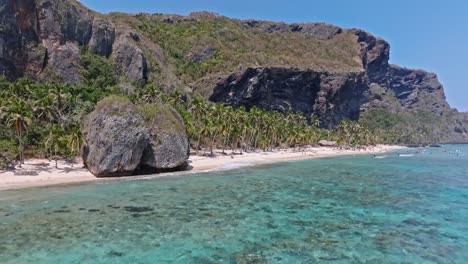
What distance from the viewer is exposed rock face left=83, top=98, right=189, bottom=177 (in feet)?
156

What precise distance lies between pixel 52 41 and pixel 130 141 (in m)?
74.2

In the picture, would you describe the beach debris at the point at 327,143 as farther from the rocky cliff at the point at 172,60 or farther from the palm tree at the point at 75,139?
the palm tree at the point at 75,139

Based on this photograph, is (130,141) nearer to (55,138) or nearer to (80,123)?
(55,138)

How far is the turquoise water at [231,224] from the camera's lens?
1842cm

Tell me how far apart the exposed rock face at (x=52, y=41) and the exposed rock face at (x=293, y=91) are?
4417 cm

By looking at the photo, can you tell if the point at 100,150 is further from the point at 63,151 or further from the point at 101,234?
the point at 101,234

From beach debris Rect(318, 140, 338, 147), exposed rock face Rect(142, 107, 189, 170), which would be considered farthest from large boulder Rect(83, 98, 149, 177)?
beach debris Rect(318, 140, 338, 147)

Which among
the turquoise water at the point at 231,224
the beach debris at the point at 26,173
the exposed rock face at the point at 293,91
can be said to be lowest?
the turquoise water at the point at 231,224

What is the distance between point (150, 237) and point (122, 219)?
17.5 feet

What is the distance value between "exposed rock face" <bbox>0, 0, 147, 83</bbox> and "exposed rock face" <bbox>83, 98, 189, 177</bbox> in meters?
57.3

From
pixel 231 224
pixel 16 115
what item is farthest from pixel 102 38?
pixel 231 224

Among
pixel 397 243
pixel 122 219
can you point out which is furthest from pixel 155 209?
pixel 397 243

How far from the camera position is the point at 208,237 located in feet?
70.7

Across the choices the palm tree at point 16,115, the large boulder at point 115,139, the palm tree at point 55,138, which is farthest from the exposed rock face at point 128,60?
the large boulder at point 115,139
